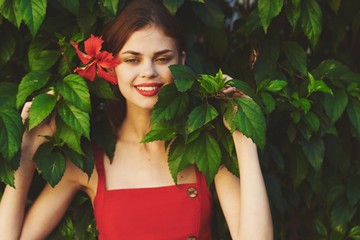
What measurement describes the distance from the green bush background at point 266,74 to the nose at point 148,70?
179 mm

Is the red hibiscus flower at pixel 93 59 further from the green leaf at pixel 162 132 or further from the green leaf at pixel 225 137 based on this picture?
the green leaf at pixel 225 137

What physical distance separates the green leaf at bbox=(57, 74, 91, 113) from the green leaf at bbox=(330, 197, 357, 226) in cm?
117

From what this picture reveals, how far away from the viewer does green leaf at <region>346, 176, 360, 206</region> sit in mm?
1801

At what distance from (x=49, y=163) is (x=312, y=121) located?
0.89 m

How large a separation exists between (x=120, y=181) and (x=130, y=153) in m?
0.12

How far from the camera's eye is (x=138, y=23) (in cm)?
143

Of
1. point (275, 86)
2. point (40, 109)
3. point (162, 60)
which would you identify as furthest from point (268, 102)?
point (40, 109)

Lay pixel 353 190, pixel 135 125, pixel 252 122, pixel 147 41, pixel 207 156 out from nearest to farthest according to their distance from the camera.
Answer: pixel 252 122
pixel 207 156
pixel 147 41
pixel 135 125
pixel 353 190

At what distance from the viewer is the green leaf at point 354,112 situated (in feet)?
5.18

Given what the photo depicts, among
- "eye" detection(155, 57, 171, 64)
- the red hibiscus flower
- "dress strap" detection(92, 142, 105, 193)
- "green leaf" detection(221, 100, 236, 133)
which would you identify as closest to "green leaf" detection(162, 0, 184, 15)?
"eye" detection(155, 57, 171, 64)

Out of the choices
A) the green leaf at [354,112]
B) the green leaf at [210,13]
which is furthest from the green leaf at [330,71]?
the green leaf at [210,13]

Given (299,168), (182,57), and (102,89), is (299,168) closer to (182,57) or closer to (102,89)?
(182,57)

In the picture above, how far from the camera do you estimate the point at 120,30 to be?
1.43m

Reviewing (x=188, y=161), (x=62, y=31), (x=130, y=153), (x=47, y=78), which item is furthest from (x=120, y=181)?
(x=62, y=31)
